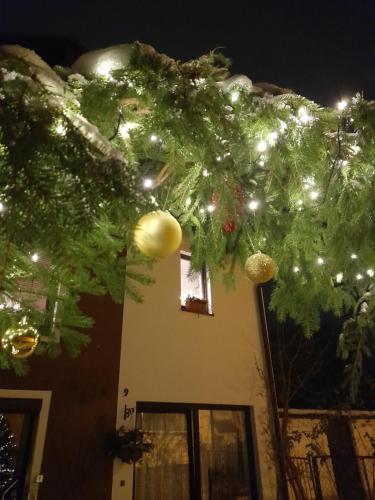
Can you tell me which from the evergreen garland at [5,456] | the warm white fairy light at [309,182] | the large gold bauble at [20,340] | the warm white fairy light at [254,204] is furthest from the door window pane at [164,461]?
the warm white fairy light at [309,182]

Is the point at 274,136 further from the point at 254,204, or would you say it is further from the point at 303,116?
the point at 254,204

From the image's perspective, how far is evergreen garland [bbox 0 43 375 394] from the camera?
1127 mm

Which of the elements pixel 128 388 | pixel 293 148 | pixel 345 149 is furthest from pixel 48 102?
pixel 128 388

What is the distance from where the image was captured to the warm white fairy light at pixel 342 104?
1.90m

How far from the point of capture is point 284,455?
Answer: 6141 millimetres

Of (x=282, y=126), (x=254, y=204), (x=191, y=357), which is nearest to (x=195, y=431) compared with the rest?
(x=191, y=357)

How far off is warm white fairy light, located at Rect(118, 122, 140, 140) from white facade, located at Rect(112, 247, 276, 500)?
397cm

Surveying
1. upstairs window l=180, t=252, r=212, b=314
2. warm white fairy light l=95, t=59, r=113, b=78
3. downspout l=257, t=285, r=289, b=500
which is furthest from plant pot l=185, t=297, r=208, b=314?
warm white fairy light l=95, t=59, r=113, b=78

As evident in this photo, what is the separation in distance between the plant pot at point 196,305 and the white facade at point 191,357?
0.10 metres

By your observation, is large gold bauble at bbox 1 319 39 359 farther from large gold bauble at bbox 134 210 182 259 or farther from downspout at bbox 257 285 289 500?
downspout at bbox 257 285 289 500

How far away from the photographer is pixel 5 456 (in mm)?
3832

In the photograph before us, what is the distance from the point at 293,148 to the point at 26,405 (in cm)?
425

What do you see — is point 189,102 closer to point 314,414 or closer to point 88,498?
point 88,498

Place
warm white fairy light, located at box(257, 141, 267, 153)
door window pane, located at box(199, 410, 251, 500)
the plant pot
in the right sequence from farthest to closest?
the plant pot → door window pane, located at box(199, 410, 251, 500) → warm white fairy light, located at box(257, 141, 267, 153)
